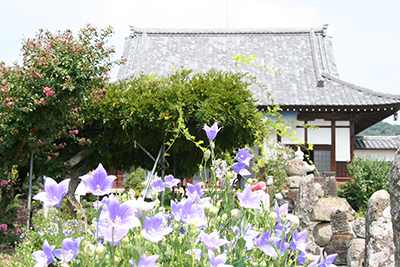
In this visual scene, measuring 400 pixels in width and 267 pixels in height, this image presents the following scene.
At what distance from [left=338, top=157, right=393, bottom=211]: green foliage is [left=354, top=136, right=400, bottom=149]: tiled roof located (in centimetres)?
550

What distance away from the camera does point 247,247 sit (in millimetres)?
1107

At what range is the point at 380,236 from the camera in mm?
3525

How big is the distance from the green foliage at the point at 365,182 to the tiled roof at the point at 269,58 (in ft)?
8.51

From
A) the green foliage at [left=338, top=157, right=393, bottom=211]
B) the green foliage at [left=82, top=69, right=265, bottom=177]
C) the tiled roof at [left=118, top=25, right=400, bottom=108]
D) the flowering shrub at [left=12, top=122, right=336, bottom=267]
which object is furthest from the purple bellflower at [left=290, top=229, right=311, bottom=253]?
the tiled roof at [left=118, top=25, right=400, bottom=108]

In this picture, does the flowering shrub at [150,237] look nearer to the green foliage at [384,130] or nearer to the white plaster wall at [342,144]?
the white plaster wall at [342,144]

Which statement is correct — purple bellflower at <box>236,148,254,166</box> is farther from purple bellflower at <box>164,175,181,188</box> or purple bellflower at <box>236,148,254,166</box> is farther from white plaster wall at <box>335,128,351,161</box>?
white plaster wall at <box>335,128,351,161</box>

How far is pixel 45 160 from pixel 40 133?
41 centimetres

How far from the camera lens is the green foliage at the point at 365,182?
391 inches

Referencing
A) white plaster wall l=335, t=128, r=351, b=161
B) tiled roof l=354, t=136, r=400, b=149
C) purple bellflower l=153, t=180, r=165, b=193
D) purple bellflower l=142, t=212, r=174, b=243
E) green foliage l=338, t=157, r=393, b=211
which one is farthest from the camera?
tiled roof l=354, t=136, r=400, b=149

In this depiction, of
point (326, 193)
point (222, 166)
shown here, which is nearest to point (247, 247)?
point (222, 166)

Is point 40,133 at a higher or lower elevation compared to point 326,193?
higher

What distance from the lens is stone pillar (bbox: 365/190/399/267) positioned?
137 inches

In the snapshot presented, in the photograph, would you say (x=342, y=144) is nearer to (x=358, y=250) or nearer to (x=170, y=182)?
(x=358, y=250)

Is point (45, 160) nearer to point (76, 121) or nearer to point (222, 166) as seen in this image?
point (76, 121)
